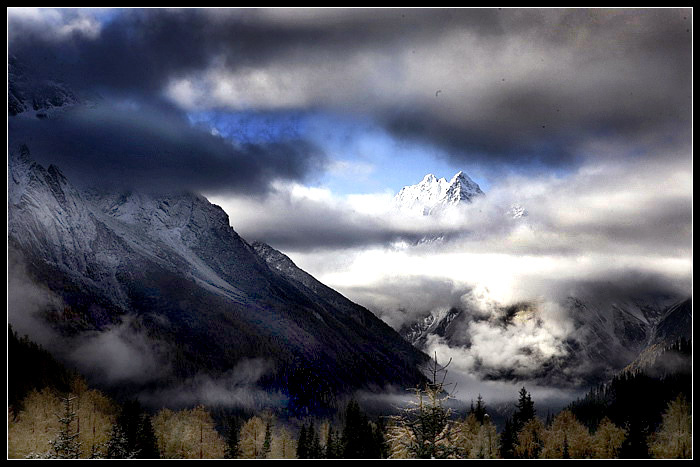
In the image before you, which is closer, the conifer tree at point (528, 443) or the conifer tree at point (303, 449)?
the conifer tree at point (303, 449)

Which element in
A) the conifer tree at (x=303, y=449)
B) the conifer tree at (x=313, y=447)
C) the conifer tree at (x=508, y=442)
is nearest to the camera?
the conifer tree at (x=313, y=447)

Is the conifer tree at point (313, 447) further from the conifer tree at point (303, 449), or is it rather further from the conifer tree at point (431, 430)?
the conifer tree at point (431, 430)

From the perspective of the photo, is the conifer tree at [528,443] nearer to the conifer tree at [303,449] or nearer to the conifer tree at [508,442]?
the conifer tree at [508,442]

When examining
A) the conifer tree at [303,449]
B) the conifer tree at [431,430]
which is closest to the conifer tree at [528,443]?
the conifer tree at [303,449]

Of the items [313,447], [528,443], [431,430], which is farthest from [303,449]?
[431,430]

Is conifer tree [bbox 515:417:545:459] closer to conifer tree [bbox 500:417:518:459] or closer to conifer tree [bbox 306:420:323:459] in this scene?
conifer tree [bbox 500:417:518:459]

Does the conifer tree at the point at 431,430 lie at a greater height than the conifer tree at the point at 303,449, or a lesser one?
greater

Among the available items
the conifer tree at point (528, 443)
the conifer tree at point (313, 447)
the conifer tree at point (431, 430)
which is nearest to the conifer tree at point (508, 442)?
the conifer tree at point (528, 443)

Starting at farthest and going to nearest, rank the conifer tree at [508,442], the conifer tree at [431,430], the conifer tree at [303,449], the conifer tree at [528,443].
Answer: the conifer tree at [508,442] → the conifer tree at [528,443] → the conifer tree at [303,449] → the conifer tree at [431,430]

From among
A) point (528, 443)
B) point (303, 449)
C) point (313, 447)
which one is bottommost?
point (528, 443)

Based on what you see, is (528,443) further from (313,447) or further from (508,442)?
(313,447)
